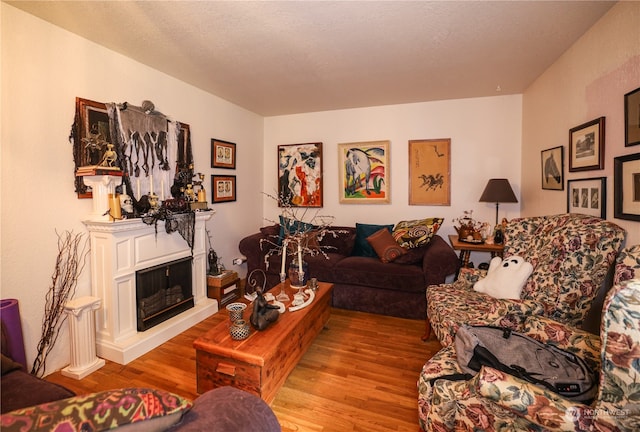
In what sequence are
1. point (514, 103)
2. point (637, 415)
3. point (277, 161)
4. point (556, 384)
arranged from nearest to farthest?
point (637, 415)
point (556, 384)
point (514, 103)
point (277, 161)

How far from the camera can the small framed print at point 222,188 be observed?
3635 mm

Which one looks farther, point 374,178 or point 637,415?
point 374,178

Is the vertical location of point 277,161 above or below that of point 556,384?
above

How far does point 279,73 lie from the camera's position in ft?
9.48

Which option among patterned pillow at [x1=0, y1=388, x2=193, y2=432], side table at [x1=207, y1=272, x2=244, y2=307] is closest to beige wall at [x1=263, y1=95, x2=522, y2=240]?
side table at [x1=207, y1=272, x2=244, y2=307]

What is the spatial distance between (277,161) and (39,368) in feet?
11.4

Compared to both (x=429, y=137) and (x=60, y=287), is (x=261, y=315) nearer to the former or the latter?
(x=60, y=287)

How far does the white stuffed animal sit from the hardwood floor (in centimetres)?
71

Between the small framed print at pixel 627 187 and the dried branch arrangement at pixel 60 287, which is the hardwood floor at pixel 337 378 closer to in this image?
the dried branch arrangement at pixel 60 287

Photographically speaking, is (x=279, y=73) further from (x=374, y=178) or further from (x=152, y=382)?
(x=152, y=382)

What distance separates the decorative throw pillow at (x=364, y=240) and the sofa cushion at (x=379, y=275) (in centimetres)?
31

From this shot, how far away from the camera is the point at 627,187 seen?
1.74 m

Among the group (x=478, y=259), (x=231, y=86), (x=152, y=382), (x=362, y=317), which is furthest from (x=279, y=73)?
(x=478, y=259)


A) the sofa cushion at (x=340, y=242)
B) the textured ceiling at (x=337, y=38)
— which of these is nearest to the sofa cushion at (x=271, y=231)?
the sofa cushion at (x=340, y=242)
